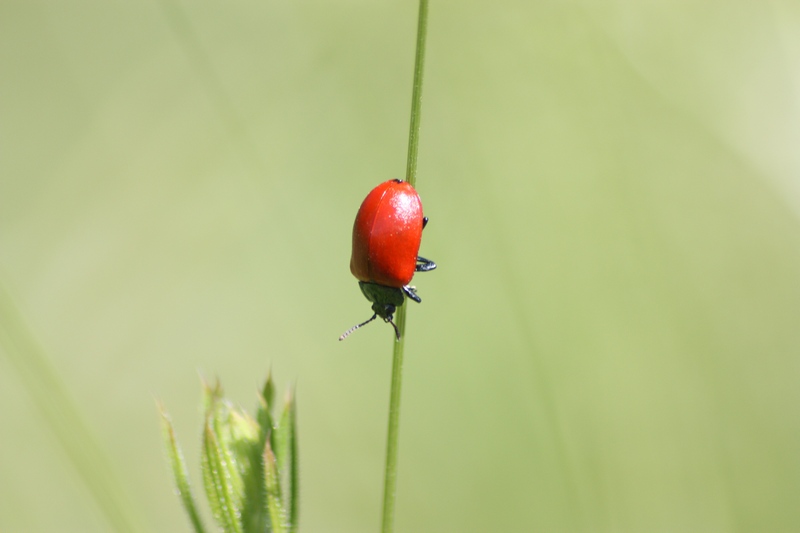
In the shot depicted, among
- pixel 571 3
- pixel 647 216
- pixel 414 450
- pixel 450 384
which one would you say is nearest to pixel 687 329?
pixel 647 216

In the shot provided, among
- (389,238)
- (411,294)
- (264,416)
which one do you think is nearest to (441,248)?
(411,294)

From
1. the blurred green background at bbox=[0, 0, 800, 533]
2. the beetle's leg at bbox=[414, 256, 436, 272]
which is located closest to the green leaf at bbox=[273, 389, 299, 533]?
the beetle's leg at bbox=[414, 256, 436, 272]

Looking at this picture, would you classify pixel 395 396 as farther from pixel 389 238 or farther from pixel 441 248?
pixel 441 248

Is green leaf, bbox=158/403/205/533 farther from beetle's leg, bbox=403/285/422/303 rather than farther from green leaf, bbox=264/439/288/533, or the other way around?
beetle's leg, bbox=403/285/422/303

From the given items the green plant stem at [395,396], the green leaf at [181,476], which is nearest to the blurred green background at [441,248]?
the green plant stem at [395,396]

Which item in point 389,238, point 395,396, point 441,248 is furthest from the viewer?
point 441,248

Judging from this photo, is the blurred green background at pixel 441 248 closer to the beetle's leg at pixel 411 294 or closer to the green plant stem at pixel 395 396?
the beetle's leg at pixel 411 294
